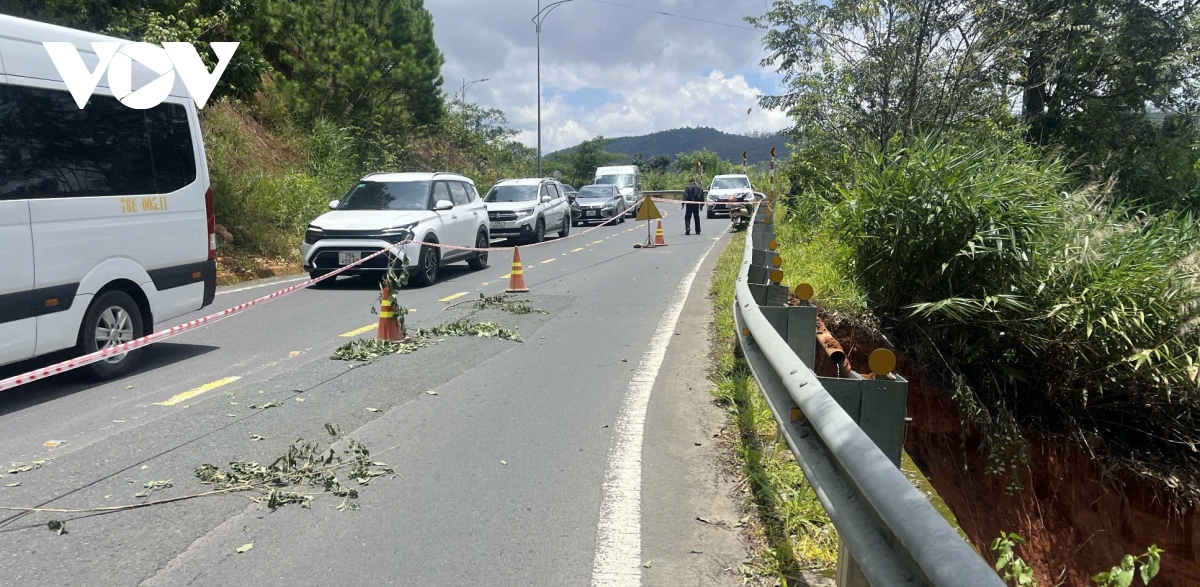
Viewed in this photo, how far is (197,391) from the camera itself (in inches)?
255

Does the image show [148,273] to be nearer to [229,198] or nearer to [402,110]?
[229,198]

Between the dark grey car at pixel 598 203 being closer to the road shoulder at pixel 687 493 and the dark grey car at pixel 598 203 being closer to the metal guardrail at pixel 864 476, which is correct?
the road shoulder at pixel 687 493

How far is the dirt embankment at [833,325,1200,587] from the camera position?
572 centimetres

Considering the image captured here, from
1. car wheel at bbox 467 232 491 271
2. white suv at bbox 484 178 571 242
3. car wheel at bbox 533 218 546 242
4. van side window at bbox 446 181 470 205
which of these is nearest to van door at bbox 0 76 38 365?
van side window at bbox 446 181 470 205

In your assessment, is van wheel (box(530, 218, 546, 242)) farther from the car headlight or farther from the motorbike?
the car headlight

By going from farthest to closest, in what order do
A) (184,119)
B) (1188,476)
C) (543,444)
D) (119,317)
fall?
(184,119), (119,317), (1188,476), (543,444)

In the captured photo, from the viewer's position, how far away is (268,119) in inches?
944

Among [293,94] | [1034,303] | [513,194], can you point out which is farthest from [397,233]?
[293,94]

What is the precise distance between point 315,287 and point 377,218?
4.64 feet

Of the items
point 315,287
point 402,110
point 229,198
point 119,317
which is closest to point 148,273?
point 119,317

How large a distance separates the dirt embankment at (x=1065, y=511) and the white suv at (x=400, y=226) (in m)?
8.40

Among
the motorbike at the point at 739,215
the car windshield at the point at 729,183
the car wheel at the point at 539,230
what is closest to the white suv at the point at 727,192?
the car windshield at the point at 729,183

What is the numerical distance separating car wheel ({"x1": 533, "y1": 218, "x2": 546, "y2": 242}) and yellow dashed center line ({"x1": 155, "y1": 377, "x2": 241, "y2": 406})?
53.7 feet

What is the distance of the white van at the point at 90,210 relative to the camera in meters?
5.99
